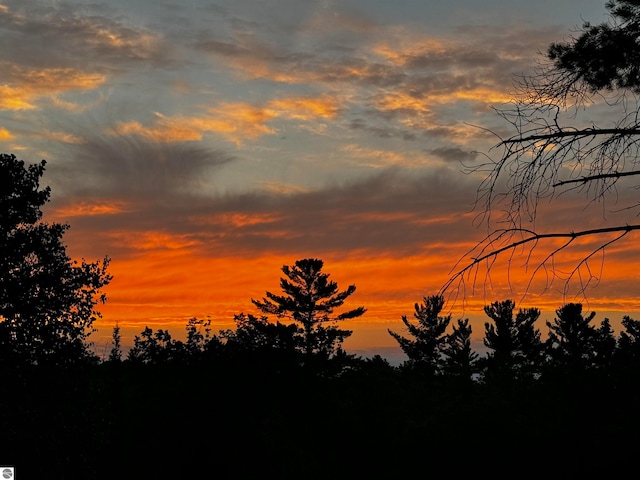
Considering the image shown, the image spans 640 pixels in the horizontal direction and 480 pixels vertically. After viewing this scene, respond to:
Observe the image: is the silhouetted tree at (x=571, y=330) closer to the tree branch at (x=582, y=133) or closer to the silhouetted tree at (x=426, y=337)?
the silhouetted tree at (x=426, y=337)

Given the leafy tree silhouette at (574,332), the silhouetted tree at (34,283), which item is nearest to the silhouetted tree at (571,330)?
the leafy tree silhouette at (574,332)

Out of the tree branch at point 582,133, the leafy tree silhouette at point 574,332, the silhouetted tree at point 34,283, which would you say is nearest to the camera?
the tree branch at point 582,133

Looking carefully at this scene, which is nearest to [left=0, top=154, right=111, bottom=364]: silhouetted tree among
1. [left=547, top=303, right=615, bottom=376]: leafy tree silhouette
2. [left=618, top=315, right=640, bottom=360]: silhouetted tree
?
[left=618, top=315, right=640, bottom=360]: silhouetted tree

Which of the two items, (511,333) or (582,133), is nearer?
(582,133)

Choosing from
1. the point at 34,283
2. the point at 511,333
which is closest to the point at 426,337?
the point at 511,333

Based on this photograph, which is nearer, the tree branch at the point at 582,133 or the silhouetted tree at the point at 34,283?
the tree branch at the point at 582,133

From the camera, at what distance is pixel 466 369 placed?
3969 cm

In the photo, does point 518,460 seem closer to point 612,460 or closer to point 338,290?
point 612,460

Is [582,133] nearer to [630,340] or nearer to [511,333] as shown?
[630,340]

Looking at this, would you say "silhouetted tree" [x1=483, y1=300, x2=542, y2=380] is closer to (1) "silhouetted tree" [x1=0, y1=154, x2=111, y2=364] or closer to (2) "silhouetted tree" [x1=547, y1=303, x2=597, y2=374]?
(2) "silhouetted tree" [x1=547, y1=303, x2=597, y2=374]

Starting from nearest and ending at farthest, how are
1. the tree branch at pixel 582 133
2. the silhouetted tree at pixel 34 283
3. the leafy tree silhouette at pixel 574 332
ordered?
1. the tree branch at pixel 582 133
2. the silhouetted tree at pixel 34 283
3. the leafy tree silhouette at pixel 574 332

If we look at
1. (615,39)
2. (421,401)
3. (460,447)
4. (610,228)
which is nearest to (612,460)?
(460,447)

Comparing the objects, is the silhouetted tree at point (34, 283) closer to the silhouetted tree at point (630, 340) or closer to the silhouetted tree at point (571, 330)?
the silhouetted tree at point (630, 340)

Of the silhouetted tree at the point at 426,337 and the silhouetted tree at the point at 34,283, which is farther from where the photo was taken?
the silhouetted tree at the point at 426,337
